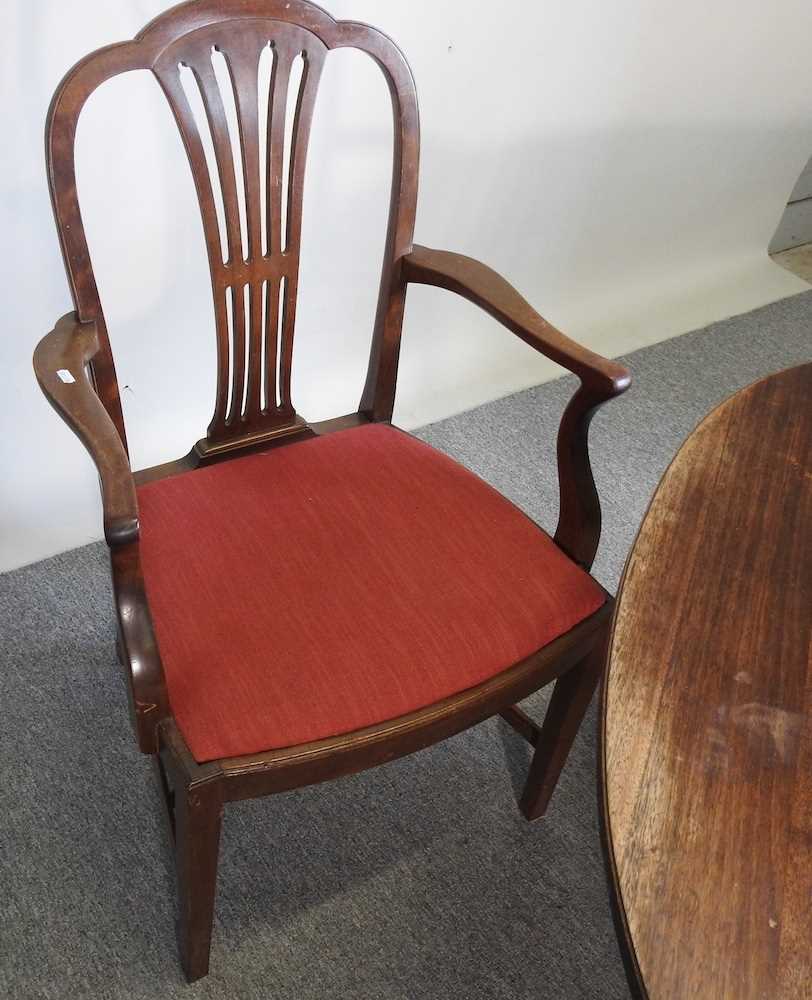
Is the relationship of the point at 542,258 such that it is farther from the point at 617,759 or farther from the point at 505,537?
the point at 617,759

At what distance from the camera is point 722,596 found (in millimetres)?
891

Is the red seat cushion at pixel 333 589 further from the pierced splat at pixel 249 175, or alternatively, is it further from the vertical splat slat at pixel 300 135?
the vertical splat slat at pixel 300 135

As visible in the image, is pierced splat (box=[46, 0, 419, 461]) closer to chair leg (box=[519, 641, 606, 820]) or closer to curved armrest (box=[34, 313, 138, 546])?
curved armrest (box=[34, 313, 138, 546])

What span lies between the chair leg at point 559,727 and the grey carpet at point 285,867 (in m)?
0.06

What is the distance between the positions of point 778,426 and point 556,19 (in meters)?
1.21

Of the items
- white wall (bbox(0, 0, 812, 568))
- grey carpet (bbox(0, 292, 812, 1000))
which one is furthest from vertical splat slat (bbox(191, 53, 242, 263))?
grey carpet (bbox(0, 292, 812, 1000))

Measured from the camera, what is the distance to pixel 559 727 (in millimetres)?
1361

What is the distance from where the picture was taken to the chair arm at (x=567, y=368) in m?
1.14

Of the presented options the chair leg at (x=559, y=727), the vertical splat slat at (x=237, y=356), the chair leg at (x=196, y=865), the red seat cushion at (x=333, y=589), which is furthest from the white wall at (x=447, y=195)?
the chair leg at (x=559, y=727)

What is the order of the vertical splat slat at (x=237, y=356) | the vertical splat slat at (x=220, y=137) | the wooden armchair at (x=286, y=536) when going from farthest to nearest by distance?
the vertical splat slat at (x=237, y=356), the vertical splat slat at (x=220, y=137), the wooden armchair at (x=286, y=536)

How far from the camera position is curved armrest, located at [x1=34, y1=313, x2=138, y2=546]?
89 centimetres

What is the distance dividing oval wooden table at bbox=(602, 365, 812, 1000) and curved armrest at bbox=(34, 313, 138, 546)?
1.51ft

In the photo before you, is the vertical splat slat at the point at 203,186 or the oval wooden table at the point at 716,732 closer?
the oval wooden table at the point at 716,732

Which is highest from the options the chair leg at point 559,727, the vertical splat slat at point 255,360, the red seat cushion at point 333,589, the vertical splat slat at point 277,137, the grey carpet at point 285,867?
the vertical splat slat at point 277,137
